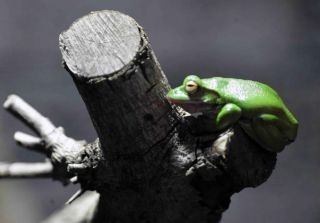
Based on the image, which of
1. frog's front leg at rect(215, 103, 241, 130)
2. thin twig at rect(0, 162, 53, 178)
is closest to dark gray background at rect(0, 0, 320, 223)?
thin twig at rect(0, 162, 53, 178)

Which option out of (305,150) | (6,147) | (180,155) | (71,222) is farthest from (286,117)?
(6,147)

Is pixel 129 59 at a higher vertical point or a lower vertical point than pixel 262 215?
higher

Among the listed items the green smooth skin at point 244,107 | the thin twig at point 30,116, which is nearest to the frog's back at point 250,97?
the green smooth skin at point 244,107

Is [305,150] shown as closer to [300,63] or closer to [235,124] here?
[300,63]

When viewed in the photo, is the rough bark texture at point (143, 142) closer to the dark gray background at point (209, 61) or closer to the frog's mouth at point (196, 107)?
the frog's mouth at point (196, 107)

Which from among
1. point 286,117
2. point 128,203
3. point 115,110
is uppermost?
point 115,110

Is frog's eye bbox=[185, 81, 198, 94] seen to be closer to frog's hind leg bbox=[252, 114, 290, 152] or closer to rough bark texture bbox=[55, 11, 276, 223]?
rough bark texture bbox=[55, 11, 276, 223]
